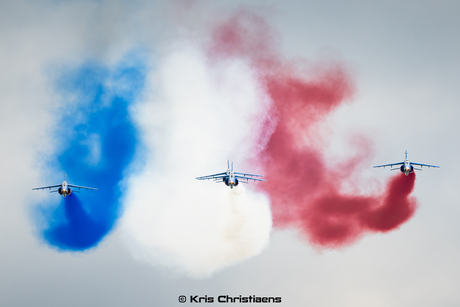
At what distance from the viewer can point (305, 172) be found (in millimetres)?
106625

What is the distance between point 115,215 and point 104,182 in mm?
4190

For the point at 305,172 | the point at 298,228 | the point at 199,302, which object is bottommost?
the point at 199,302

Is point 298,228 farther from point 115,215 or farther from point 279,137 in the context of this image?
point 115,215

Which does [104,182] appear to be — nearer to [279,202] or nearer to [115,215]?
[115,215]

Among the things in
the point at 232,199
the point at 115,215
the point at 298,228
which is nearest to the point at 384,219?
the point at 298,228

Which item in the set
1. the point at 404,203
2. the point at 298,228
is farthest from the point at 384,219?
the point at 298,228

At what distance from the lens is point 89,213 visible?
346ft

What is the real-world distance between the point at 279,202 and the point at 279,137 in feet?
25.5

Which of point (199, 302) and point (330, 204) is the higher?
point (330, 204)

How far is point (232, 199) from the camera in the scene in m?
105

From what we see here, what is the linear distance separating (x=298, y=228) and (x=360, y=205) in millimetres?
8100

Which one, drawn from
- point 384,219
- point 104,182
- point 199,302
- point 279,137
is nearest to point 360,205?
point 384,219

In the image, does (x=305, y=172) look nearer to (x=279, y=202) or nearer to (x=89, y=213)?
(x=279, y=202)

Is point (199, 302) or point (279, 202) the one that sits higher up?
point (279, 202)
